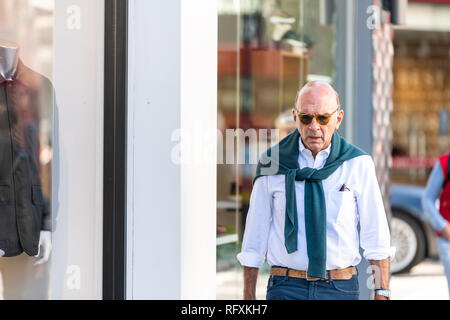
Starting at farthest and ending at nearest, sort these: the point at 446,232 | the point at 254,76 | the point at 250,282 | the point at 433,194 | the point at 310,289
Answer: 1. the point at 433,194
2. the point at 446,232
3. the point at 254,76
4. the point at 250,282
5. the point at 310,289

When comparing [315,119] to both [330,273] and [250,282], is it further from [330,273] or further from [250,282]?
[250,282]

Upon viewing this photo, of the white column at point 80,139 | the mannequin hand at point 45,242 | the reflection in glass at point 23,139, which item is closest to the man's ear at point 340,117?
the white column at point 80,139

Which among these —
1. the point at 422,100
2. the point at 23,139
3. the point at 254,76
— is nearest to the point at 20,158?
the point at 23,139

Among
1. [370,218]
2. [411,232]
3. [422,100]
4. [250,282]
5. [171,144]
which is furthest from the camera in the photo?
[422,100]

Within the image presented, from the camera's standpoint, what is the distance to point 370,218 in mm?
3879

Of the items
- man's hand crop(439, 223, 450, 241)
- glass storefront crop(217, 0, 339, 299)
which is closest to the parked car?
man's hand crop(439, 223, 450, 241)

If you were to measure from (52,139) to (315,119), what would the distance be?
1321 mm

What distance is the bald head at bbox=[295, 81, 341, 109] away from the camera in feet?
13.0

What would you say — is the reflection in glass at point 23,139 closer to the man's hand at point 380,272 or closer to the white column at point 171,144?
the white column at point 171,144

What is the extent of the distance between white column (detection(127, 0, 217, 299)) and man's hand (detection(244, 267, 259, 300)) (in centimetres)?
29

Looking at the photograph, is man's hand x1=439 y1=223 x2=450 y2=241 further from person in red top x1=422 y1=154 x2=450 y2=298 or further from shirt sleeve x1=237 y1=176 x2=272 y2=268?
shirt sleeve x1=237 y1=176 x2=272 y2=268

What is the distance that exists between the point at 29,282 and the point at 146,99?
3.60ft

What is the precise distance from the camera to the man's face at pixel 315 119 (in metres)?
3.90
